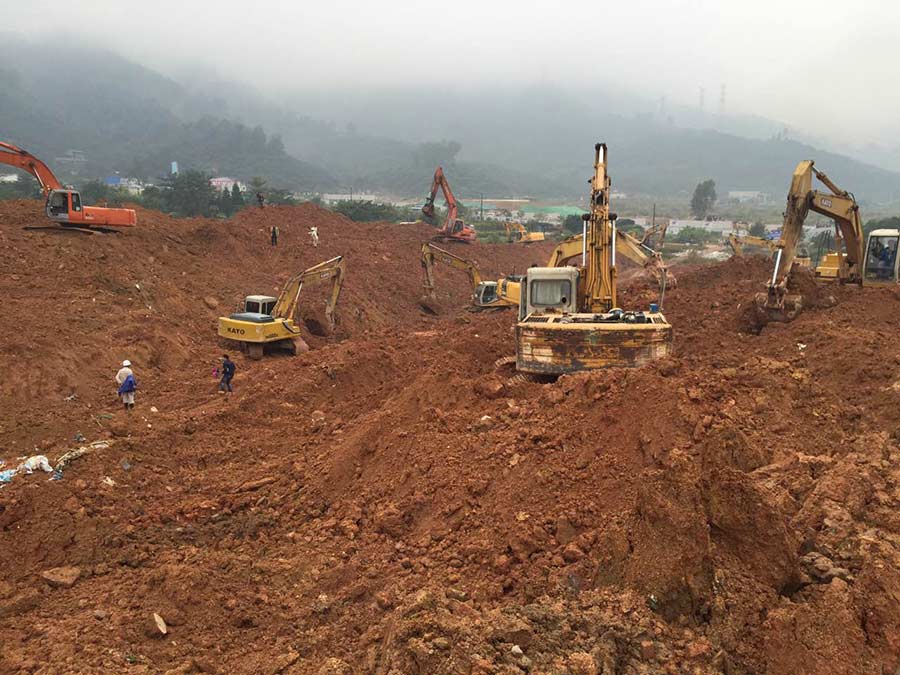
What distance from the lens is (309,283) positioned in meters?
17.9

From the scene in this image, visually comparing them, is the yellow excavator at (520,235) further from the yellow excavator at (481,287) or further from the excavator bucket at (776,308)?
the excavator bucket at (776,308)

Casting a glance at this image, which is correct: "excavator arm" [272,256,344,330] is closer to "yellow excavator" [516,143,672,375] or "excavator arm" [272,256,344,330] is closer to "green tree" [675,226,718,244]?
"yellow excavator" [516,143,672,375]

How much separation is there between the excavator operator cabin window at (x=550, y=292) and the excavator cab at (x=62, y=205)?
1530 cm

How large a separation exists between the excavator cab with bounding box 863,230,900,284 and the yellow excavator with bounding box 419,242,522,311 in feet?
33.2

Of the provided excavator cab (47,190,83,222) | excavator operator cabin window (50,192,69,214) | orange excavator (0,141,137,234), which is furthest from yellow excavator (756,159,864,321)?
excavator operator cabin window (50,192,69,214)

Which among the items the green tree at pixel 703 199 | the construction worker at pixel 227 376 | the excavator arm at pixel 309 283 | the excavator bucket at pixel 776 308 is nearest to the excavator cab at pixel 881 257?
the excavator bucket at pixel 776 308

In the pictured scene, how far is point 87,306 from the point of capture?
15758 millimetres

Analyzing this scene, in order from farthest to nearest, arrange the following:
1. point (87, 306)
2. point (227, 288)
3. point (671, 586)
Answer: point (227, 288)
point (87, 306)
point (671, 586)

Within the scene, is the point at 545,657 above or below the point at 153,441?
above

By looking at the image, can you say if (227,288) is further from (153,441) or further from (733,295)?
(733,295)

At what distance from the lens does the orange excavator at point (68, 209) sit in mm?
19469

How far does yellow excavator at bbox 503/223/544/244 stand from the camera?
48.0 metres

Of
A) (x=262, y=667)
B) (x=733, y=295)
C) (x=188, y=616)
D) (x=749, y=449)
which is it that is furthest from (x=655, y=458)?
(x=733, y=295)

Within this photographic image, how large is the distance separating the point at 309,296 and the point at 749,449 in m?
17.5
